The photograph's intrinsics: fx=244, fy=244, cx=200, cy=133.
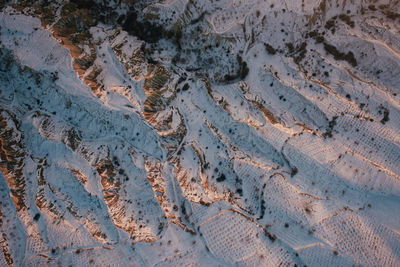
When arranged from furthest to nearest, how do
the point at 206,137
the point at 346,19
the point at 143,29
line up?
the point at 143,29 → the point at 206,137 → the point at 346,19

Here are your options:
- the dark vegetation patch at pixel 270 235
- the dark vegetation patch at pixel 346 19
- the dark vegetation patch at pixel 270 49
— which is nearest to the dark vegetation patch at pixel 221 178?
the dark vegetation patch at pixel 270 235

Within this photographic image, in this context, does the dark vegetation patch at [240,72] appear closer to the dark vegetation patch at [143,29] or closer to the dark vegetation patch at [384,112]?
the dark vegetation patch at [143,29]

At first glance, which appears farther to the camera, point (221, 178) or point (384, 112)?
point (221, 178)

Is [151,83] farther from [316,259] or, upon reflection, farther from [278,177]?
[316,259]

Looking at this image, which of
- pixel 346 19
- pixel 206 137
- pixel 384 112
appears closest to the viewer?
pixel 384 112

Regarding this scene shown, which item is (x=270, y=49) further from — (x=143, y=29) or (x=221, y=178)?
(x=221, y=178)

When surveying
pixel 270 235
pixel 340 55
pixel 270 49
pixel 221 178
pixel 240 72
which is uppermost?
pixel 340 55

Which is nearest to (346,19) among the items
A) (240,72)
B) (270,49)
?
(270,49)

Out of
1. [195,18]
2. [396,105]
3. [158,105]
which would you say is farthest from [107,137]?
[396,105]
